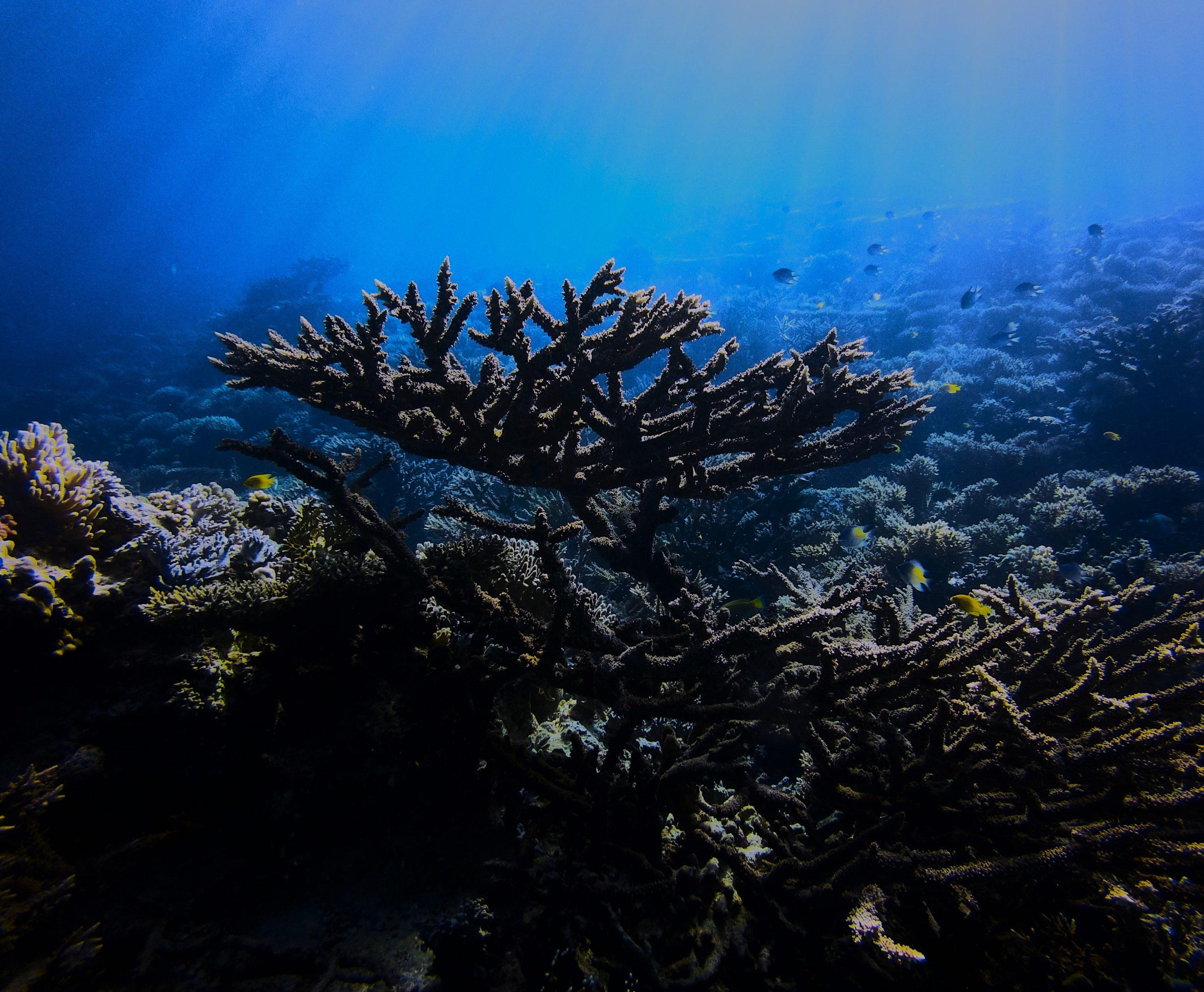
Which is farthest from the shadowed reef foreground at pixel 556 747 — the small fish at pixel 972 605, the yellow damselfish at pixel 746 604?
the yellow damselfish at pixel 746 604

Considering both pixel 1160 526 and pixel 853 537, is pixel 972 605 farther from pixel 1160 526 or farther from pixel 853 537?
pixel 1160 526

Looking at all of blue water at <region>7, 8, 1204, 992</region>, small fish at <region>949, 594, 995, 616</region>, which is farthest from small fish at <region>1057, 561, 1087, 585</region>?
small fish at <region>949, 594, 995, 616</region>

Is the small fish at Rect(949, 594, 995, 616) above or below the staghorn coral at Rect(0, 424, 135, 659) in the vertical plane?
above

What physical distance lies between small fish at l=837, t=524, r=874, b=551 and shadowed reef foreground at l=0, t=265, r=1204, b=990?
7.77 feet

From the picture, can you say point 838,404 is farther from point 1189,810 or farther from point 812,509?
point 812,509

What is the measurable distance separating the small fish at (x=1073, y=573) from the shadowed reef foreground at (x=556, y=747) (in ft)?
10.6

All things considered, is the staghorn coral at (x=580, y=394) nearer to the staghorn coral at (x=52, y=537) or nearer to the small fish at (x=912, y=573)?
the staghorn coral at (x=52, y=537)

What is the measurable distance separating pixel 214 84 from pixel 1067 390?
101 m

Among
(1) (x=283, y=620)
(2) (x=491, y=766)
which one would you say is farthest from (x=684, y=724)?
(1) (x=283, y=620)

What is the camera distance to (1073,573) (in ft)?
16.7

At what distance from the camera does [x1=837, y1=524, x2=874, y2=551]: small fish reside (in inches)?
201

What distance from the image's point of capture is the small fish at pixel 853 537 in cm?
511

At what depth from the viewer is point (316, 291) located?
28188 mm

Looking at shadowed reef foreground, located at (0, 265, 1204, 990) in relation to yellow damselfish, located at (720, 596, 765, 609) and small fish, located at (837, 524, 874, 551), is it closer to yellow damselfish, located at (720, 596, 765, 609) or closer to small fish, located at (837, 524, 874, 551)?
yellow damselfish, located at (720, 596, 765, 609)
